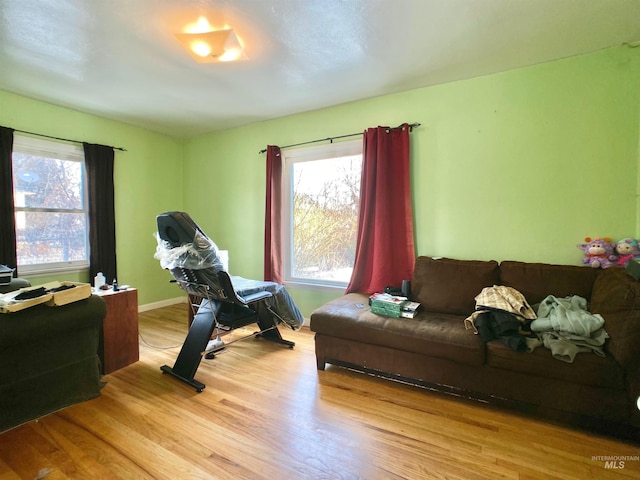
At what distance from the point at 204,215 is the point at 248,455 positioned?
347cm

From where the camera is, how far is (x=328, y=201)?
11.3 ft

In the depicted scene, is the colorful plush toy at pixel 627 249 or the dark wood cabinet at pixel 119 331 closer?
the colorful plush toy at pixel 627 249

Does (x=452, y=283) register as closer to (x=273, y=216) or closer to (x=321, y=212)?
(x=321, y=212)

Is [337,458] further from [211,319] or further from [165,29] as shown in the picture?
[165,29]

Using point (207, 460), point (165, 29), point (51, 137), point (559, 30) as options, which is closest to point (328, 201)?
point (165, 29)

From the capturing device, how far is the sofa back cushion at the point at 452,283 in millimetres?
2412


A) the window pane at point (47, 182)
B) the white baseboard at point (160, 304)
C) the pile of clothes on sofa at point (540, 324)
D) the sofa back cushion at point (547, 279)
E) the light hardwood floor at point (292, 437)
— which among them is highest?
the window pane at point (47, 182)

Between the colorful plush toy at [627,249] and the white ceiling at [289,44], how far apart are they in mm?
1447

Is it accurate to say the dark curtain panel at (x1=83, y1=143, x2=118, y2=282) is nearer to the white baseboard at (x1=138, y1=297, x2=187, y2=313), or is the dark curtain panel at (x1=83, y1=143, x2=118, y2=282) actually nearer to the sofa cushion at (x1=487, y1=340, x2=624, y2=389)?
the white baseboard at (x1=138, y1=297, x2=187, y2=313)

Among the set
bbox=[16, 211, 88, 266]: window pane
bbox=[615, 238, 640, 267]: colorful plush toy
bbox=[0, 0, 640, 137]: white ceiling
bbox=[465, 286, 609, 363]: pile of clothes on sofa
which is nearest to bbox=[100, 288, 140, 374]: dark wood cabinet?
bbox=[16, 211, 88, 266]: window pane

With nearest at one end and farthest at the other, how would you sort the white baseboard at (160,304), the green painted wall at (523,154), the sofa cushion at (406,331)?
the sofa cushion at (406,331), the green painted wall at (523,154), the white baseboard at (160,304)

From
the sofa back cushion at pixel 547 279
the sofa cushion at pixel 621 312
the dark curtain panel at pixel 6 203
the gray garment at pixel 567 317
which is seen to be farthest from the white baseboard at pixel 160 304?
the sofa cushion at pixel 621 312

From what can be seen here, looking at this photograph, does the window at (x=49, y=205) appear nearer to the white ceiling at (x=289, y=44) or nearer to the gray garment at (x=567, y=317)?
the white ceiling at (x=289, y=44)

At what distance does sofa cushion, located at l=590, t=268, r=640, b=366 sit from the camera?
1562mm
